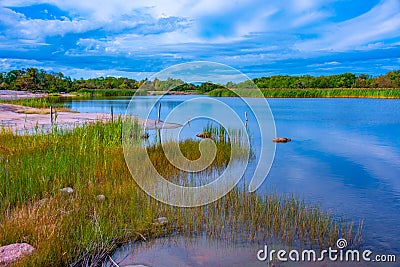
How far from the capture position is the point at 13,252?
409 cm

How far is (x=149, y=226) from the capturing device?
5.55m

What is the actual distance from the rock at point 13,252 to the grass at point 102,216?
87 millimetres

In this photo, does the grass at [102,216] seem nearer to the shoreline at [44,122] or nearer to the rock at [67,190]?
the rock at [67,190]

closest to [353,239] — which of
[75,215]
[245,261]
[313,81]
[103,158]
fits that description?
[245,261]

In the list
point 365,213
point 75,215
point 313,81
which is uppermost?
point 313,81

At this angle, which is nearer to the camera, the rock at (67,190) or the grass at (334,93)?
the rock at (67,190)

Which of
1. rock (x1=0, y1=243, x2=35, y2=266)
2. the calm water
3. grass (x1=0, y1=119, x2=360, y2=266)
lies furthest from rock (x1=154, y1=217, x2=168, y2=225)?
the calm water

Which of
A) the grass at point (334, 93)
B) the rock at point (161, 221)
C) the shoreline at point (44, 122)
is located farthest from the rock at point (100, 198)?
the grass at point (334, 93)

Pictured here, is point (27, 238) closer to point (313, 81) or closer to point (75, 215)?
point (75, 215)

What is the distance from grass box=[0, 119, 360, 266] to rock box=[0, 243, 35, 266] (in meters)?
0.09

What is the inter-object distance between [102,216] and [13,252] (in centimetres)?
143

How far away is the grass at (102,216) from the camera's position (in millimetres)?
4562

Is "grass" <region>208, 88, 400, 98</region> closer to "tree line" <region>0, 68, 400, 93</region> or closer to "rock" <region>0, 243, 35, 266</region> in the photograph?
"tree line" <region>0, 68, 400, 93</region>

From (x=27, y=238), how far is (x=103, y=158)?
4.13 meters
